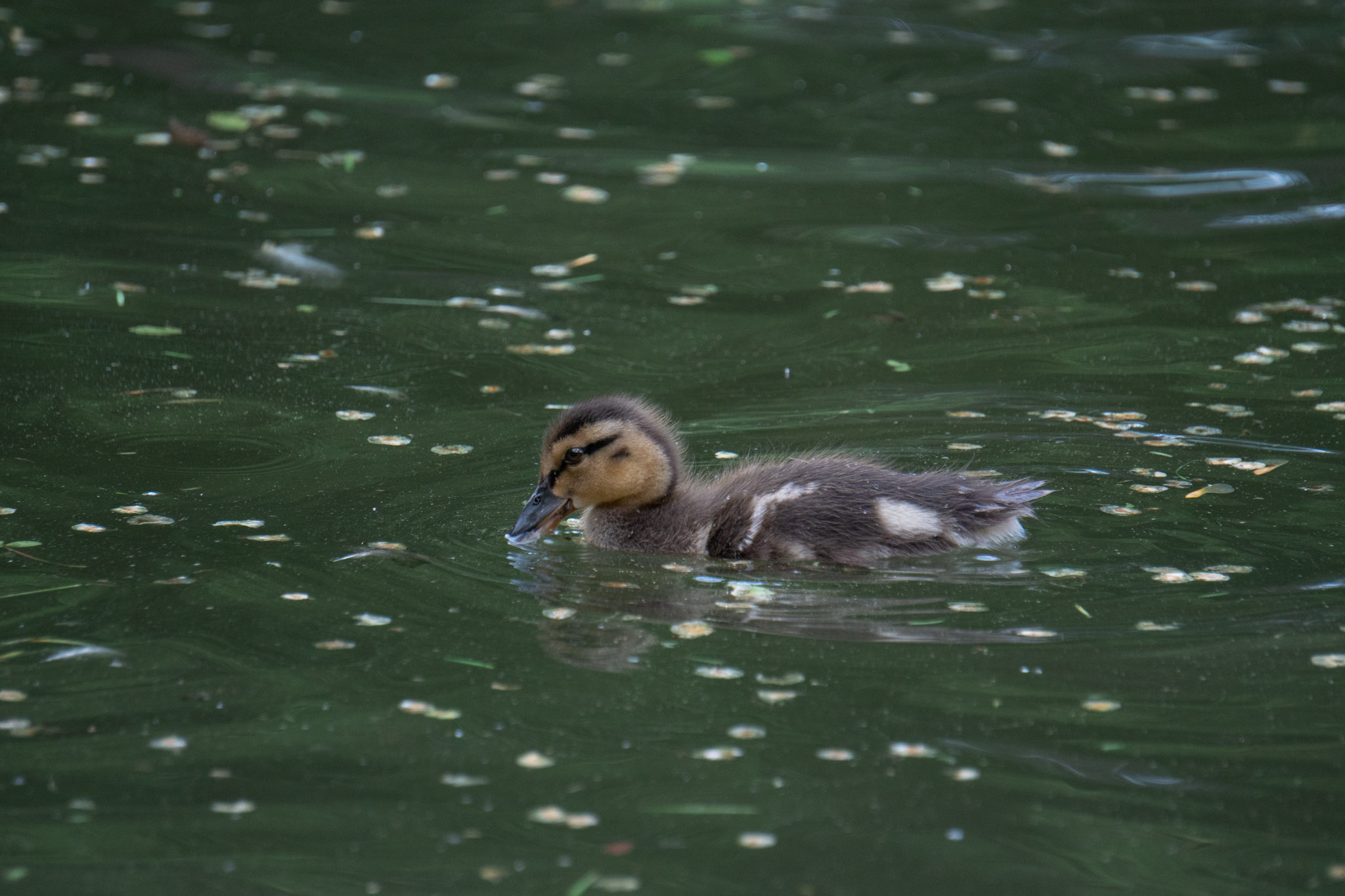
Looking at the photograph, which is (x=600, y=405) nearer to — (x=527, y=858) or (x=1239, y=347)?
(x=527, y=858)

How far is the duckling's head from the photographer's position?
639 centimetres

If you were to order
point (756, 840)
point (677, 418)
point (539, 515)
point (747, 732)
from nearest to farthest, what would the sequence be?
point (756, 840) < point (747, 732) < point (539, 515) < point (677, 418)

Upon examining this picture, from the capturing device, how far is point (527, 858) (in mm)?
4098

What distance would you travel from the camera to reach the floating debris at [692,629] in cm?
538

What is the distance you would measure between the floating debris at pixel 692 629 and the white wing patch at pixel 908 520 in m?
0.98

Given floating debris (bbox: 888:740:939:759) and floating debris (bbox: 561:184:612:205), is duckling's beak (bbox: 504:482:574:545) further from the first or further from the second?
floating debris (bbox: 561:184:612:205)

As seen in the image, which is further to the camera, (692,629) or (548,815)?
(692,629)

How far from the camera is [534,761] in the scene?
457 cm

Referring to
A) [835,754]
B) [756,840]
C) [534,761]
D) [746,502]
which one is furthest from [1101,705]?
[746,502]

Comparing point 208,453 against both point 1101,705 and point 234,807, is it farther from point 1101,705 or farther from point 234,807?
point 1101,705

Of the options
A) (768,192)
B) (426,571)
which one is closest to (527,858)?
(426,571)

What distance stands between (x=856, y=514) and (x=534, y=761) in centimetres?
196

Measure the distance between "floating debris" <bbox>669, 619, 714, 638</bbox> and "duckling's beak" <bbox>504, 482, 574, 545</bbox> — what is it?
40.4 inches

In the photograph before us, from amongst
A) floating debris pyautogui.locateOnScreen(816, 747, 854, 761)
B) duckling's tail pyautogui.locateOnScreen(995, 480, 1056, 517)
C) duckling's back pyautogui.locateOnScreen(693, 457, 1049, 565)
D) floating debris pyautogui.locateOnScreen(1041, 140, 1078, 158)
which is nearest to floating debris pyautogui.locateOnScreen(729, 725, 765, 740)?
floating debris pyautogui.locateOnScreen(816, 747, 854, 761)
